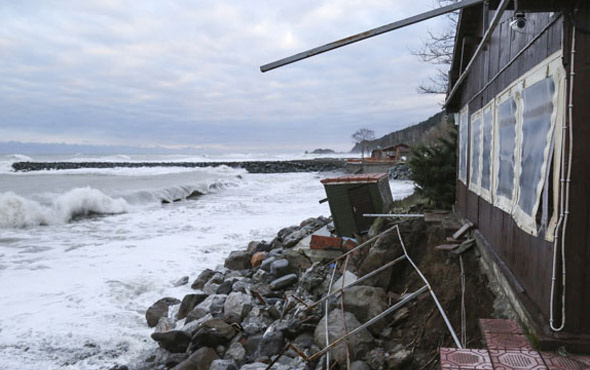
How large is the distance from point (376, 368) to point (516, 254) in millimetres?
1826

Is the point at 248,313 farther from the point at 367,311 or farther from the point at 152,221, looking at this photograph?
the point at 152,221

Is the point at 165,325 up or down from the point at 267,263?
down

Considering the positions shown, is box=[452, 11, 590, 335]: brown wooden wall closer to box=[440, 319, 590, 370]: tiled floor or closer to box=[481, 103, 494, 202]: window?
box=[440, 319, 590, 370]: tiled floor

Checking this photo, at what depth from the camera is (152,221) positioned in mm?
17828

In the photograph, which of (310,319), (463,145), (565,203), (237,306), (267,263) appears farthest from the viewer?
(267,263)

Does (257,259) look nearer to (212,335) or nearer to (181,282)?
(181,282)

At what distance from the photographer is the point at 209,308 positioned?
22.6 ft

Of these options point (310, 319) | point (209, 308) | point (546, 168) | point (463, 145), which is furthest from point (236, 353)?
point (463, 145)

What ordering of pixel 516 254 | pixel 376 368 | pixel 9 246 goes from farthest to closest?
pixel 9 246 → pixel 376 368 → pixel 516 254

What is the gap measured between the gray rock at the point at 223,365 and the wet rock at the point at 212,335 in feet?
1.99

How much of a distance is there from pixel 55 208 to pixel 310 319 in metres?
18.2

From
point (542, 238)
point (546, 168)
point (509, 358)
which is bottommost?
point (509, 358)

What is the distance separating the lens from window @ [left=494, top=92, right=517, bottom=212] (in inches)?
161

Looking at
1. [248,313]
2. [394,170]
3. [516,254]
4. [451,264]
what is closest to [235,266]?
[248,313]
